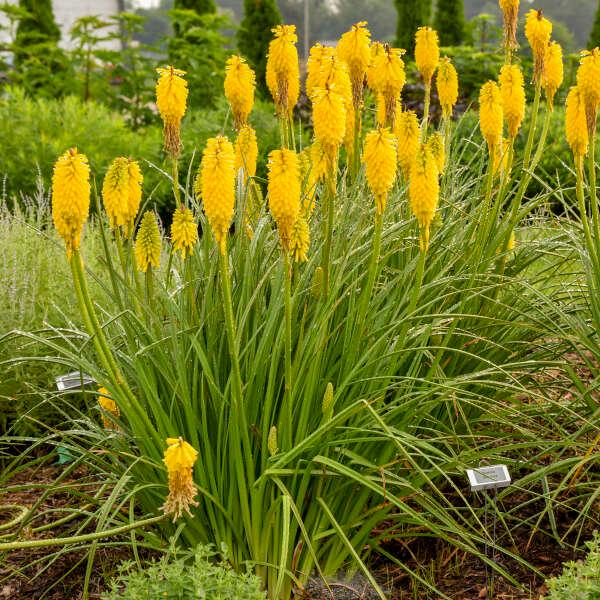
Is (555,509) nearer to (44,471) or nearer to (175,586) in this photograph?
(175,586)

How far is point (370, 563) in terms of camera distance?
3064 millimetres

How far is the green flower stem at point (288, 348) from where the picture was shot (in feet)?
7.82

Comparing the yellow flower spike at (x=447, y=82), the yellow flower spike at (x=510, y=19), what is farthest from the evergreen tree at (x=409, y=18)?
the yellow flower spike at (x=510, y=19)

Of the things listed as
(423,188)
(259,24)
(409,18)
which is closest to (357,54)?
(423,188)

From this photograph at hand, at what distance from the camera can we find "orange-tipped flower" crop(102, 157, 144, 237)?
2.54 meters

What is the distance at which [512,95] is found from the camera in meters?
3.23

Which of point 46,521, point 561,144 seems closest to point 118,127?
point 561,144

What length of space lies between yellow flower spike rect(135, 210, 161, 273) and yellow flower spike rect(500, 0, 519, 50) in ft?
4.93

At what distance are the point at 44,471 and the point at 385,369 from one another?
182cm

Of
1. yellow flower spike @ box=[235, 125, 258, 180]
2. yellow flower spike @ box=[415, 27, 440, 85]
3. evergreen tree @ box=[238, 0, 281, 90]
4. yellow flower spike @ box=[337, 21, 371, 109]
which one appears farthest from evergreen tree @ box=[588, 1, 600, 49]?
yellow flower spike @ box=[337, 21, 371, 109]

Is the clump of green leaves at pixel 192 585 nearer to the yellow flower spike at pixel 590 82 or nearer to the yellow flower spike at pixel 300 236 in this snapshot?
the yellow flower spike at pixel 300 236

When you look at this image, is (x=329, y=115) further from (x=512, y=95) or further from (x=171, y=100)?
(x=512, y=95)

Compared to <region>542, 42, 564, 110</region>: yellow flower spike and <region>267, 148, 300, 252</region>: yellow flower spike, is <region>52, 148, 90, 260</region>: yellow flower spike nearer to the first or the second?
<region>267, 148, 300, 252</region>: yellow flower spike

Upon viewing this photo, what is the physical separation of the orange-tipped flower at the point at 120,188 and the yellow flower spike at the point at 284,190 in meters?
0.48
